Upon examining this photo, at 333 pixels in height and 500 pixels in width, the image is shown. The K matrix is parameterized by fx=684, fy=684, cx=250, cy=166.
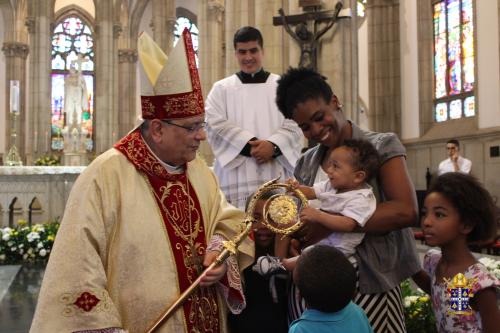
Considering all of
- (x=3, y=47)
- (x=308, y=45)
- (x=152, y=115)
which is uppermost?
(x=3, y=47)

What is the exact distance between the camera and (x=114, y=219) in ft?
8.35

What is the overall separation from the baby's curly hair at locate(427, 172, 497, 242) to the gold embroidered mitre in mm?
1019

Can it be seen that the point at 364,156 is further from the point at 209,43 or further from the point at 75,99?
the point at 209,43

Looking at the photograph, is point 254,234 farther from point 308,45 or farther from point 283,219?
point 308,45

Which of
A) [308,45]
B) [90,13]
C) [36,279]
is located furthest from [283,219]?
[90,13]

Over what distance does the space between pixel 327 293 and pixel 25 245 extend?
24.5 ft

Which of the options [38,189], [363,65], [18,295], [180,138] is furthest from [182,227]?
[363,65]

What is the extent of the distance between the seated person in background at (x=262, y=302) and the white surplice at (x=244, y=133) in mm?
1726

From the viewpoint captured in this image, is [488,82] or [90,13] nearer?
[488,82]

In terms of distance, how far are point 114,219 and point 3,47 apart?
31.8 metres

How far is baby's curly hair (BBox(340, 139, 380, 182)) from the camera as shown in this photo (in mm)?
2490

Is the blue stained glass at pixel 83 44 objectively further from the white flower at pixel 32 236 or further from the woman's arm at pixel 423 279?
the woman's arm at pixel 423 279

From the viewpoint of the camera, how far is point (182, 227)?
2.78 m

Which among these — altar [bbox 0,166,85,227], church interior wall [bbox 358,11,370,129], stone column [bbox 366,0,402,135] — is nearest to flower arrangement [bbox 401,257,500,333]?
altar [bbox 0,166,85,227]
